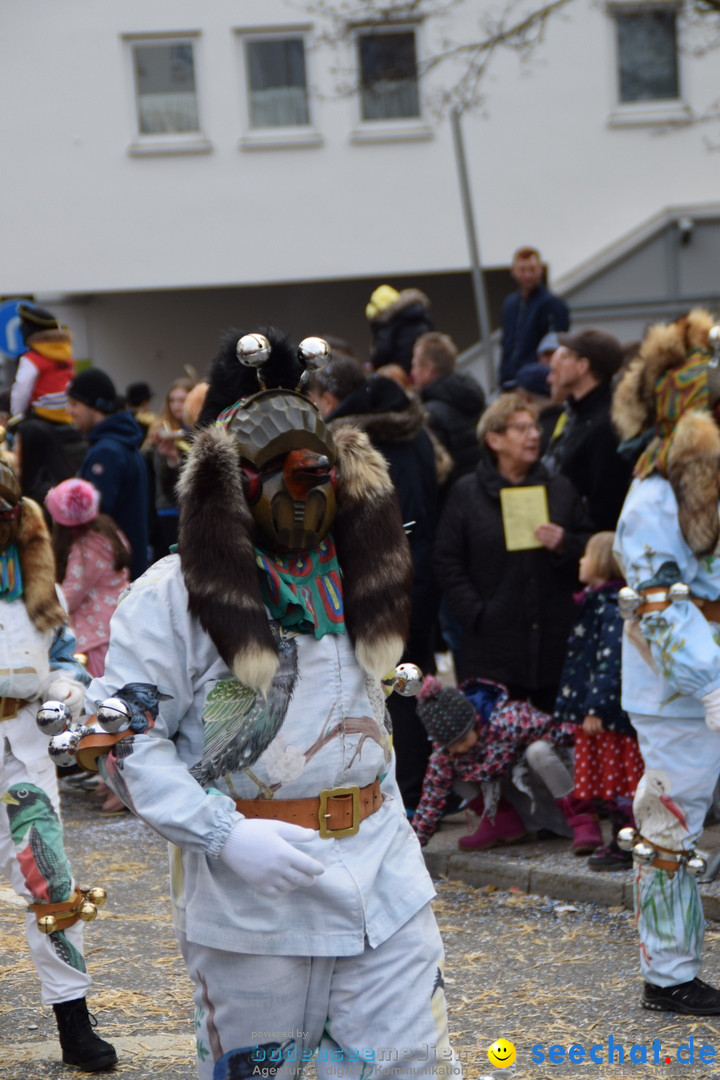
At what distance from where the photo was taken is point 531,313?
37.0 ft

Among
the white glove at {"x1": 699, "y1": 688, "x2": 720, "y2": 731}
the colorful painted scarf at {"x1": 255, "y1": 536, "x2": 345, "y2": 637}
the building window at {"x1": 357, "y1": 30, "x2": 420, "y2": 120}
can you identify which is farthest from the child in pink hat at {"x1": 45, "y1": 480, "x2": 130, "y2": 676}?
the building window at {"x1": 357, "y1": 30, "x2": 420, "y2": 120}

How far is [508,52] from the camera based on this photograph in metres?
18.4

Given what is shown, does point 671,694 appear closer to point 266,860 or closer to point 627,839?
point 627,839

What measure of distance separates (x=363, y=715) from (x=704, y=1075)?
180 cm

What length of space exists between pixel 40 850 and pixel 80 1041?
57 centimetres

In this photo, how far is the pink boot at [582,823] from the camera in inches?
241

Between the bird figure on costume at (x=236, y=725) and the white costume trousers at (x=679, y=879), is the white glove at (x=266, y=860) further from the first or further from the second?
the white costume trousers at (x=679, y=879)

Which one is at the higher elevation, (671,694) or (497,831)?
(671,694)

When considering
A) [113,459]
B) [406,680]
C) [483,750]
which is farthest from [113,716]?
[113,459]

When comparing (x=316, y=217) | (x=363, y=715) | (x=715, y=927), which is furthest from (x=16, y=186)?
(x=363, y=715)

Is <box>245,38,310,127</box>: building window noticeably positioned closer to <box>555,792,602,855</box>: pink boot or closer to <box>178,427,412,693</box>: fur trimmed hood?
<box>555,792,602,855</box>: pink boot

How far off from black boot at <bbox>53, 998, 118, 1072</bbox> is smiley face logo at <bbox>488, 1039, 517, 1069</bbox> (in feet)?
3.67

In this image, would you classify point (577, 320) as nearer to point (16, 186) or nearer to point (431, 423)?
point (16, 186)

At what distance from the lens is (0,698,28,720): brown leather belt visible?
4336mm
